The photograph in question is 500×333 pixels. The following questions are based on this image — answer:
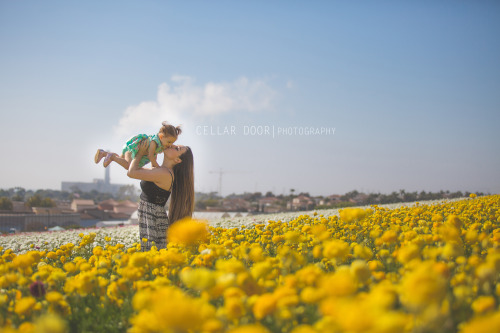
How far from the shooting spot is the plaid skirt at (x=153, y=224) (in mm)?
4773

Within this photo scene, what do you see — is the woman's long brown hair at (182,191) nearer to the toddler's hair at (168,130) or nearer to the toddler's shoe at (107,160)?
the toddler's hair at (168,130)

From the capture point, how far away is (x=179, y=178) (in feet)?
16.8

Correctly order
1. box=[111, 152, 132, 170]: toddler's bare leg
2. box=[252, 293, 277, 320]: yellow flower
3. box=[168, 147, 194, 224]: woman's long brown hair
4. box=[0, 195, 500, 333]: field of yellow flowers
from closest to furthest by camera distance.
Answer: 1. box=[0, 195, 500, 333]: field of yellow flowers
2. box=[252, 293, 277, 320]: yellow flower
3. box=[111, 152, 132, 170]: toddler's bare leg
4. box=[168, 147, 194, 224]: woman's long brown hair

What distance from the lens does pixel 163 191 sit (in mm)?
4848

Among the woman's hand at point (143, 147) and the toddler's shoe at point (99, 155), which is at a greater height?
the woman's hand at point (143, 147)

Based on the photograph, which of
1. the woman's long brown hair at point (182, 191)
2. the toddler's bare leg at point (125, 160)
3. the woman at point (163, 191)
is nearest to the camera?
the woman at point (163, 191)

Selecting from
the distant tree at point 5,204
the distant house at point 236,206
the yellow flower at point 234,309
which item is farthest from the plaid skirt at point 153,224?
the distant house at point 236,206

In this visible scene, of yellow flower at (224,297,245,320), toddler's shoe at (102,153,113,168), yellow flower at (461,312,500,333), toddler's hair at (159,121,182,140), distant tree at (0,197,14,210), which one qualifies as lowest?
distant tree at (0,197,14,210)

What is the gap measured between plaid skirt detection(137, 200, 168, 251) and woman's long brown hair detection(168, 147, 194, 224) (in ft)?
0.74

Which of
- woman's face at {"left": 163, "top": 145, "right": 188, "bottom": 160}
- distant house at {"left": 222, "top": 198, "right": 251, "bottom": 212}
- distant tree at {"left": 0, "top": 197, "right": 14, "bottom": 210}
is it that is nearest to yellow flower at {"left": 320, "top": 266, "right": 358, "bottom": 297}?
woman's face at {"left": 163, "top": 145, "right": 188, "bottom": 160}

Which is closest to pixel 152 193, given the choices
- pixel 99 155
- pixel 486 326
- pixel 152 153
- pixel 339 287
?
pixel 152 153

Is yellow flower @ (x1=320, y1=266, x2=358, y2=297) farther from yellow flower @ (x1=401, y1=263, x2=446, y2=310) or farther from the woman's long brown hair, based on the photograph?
the woman's long brown hair

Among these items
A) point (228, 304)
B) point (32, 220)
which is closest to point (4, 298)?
point (228, 304)

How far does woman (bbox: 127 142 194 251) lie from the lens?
471cm
